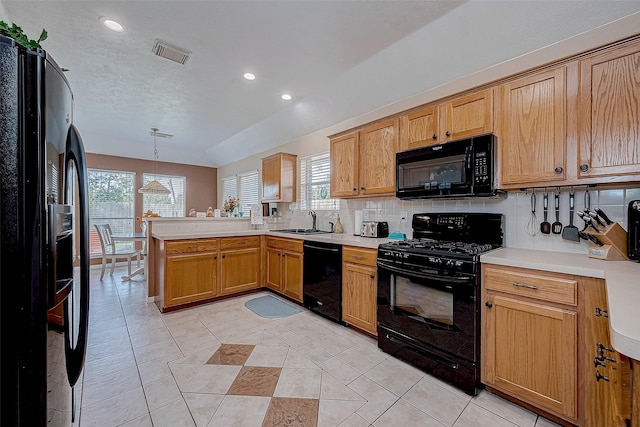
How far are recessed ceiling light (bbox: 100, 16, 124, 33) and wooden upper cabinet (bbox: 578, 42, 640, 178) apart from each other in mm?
3489

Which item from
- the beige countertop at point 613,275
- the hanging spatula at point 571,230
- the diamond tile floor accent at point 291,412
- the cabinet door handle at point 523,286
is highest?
the hanging spatula at point 571,230

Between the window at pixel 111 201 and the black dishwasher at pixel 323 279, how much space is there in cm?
524

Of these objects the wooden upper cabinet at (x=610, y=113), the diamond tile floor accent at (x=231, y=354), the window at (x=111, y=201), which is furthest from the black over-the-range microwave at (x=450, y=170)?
the window at (x=111, y=201)

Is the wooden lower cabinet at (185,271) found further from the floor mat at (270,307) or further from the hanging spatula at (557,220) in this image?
the hanging spatula at (557,220)

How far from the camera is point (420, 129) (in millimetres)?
2656

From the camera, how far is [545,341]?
1.65 meters

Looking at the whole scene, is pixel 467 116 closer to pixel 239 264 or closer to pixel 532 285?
pixel 532 285

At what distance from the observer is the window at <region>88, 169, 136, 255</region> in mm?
6051

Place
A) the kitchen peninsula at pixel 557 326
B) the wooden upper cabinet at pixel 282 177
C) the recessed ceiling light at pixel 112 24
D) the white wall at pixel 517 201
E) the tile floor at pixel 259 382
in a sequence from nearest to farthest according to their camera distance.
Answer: the kitchen peninsula at pixel 557 326 → the tile floor at pixel 259 382 → the white wall at pixel 517 201 → the recessed ceiling light at pixel 112 24 → the wooden upper cabinet at pixel 282 177

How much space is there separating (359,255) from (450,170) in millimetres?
1145

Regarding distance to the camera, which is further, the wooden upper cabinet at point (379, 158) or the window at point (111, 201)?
the window at point (111, 201)

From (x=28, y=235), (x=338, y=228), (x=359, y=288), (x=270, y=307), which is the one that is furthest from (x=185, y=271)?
(x=28, y=235)

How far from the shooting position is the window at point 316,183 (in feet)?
14.0

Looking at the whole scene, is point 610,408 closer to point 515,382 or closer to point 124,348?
point 515,382
